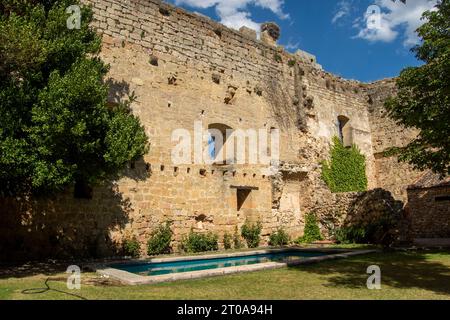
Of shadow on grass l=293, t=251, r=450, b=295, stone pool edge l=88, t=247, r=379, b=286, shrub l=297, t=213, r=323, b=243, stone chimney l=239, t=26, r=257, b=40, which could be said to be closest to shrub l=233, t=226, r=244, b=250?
stone pool edge l=88, t=247, r=379, b=286

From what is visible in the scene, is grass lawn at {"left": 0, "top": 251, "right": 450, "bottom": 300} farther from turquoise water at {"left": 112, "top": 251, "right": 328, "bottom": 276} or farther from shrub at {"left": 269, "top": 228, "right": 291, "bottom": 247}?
shrub at {"left": 269, "top": 228, "right": 291, "bottom": 247}

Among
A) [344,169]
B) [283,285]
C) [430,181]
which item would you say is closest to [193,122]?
[283,285]

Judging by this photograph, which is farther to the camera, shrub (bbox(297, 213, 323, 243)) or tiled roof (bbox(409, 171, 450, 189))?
tiled roof (bbox(409, 171, 450, 189))

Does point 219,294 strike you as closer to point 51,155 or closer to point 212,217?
point 51,155

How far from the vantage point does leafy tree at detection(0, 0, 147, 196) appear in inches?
300

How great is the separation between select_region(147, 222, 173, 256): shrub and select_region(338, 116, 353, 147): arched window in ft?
39.7

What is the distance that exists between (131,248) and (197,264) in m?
2.43

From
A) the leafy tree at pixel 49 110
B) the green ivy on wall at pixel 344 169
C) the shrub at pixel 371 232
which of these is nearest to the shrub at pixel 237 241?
the shrub at pixel 371 232

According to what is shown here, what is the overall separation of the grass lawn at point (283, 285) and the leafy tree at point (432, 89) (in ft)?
10.0

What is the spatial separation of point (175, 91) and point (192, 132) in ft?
5.38
